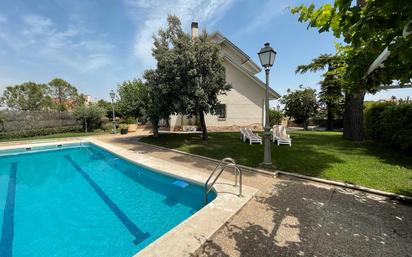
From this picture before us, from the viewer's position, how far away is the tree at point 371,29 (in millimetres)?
1572

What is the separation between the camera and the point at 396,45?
5.29 ft

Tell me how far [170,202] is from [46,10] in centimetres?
1277

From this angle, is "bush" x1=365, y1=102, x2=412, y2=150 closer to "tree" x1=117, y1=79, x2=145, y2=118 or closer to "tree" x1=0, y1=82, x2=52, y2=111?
"tree" x1=117, y1=79, x2=145, y2=118

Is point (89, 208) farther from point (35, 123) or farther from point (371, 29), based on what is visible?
point (35, 123)

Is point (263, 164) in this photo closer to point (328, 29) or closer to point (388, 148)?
point (328, 29)

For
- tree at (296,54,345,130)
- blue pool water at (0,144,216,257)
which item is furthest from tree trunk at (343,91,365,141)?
blue pool water at (0,144,216,257)

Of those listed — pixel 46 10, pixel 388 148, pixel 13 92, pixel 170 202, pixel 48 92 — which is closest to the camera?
pixel 170 202

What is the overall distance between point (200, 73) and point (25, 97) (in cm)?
5050

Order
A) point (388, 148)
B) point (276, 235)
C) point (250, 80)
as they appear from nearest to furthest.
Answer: point (276, 235) < point (388, 148) < point (250, 80)

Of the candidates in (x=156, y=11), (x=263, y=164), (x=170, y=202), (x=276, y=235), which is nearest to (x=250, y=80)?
(x=156, y=11)

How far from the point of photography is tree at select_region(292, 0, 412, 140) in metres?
1.57

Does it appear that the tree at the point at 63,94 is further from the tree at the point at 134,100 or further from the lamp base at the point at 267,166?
the lamp base at the point at 267,166

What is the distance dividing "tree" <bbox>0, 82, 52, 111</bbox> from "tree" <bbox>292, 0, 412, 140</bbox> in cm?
5605

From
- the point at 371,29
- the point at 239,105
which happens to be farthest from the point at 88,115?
the point at 371,29
